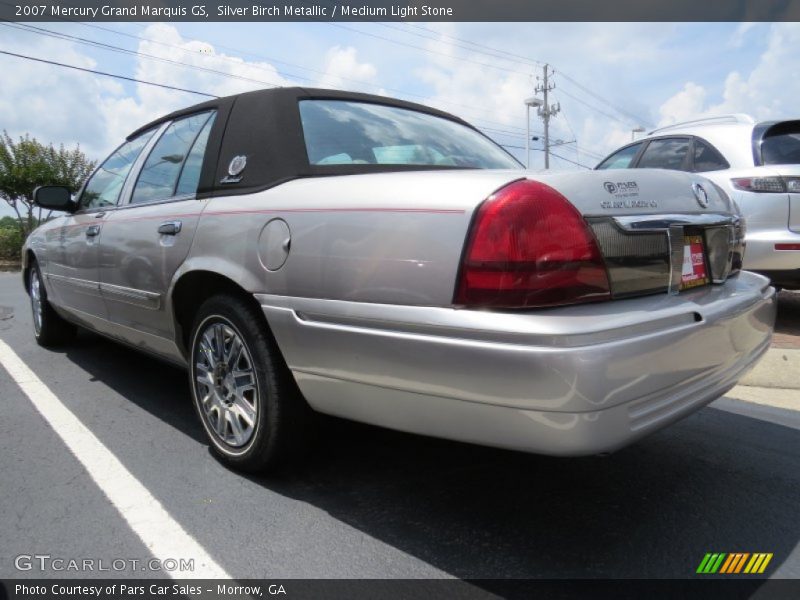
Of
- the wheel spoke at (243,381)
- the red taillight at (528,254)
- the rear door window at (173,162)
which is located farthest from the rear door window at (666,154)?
the wheel spoke at (243,381)

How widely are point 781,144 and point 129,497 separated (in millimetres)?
5435

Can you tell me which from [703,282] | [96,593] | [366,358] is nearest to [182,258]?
[366,358]

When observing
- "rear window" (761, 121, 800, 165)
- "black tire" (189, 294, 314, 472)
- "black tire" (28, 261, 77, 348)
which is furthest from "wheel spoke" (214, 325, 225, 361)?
"rear window" (761, 121, 800, 165)

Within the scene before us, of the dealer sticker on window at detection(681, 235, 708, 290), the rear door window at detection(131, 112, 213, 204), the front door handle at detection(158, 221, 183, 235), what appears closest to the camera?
the dealer sticker on window at detection(681, 235, 708, 290)

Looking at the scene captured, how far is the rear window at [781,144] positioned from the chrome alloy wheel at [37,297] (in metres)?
6.11

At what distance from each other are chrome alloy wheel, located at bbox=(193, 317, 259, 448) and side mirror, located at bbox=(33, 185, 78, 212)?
2260 mm

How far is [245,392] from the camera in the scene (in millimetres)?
2479

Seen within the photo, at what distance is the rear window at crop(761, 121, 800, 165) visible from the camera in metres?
4.92

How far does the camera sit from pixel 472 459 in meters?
2.73

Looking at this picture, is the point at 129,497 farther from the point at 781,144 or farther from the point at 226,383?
the point at 781,144

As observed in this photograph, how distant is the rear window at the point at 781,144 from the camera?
4922 mm

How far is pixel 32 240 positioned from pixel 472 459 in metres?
4.28

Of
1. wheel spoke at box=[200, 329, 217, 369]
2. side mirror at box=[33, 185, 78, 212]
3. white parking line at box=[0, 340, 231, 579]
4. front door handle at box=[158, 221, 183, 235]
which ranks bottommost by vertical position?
white parking line at box=[0, 340, 231, 579]

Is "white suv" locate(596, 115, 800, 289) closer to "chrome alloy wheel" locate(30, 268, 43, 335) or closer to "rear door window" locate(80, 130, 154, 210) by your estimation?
"rear door window" locate(80, 130, 154, 210)
